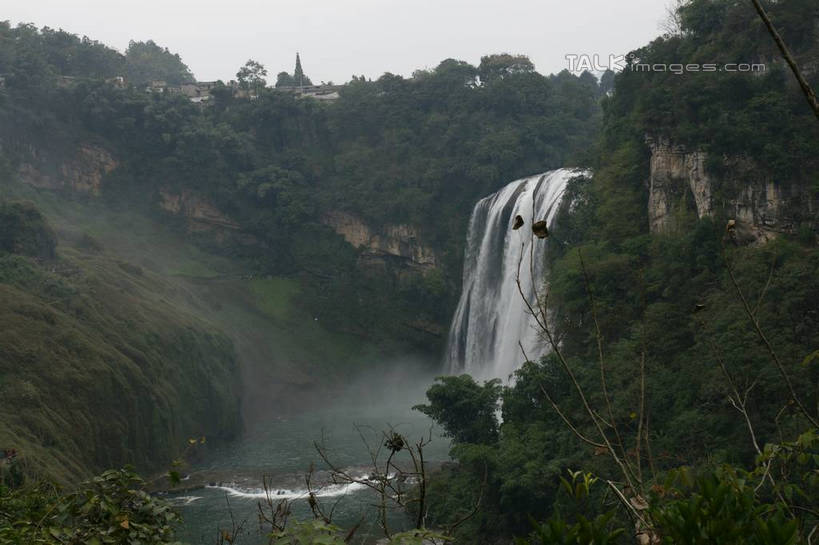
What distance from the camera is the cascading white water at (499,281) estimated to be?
111ft

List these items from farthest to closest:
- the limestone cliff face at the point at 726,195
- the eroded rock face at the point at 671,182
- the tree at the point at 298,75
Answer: the tree at the point at 298,75, the eroded rock face at the point at 671,182, the limestone cliff face at the point at 726,195

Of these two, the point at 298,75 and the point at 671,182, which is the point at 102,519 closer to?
the point at 671,182

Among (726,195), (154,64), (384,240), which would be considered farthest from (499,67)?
(154,64)

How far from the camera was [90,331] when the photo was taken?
29.1m

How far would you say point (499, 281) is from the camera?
37031 millimetres

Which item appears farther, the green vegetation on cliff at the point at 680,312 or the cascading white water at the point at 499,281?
the cascading white water at the point at 499,281

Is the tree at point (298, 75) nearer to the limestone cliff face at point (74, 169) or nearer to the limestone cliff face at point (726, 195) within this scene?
the limestone cliff face at point (74, 169)

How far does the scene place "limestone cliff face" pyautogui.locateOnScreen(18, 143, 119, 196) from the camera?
48250 mm

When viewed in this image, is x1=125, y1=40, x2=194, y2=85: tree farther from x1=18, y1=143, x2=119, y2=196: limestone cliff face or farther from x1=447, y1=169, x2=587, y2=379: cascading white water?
x1=447, y1=169, x2=587, y2=379: cascading white water

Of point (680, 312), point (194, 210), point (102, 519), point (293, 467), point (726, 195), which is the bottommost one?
point (293, 467)

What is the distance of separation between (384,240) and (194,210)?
1128 cm

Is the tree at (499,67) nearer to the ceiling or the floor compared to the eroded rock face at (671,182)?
nearer to the ceiling

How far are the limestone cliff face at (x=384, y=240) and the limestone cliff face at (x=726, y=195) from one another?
19221 mm

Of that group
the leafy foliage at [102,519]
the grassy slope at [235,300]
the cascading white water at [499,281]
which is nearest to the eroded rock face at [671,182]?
the cascading white water at [499,281]
